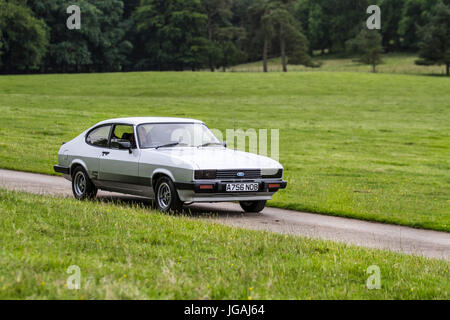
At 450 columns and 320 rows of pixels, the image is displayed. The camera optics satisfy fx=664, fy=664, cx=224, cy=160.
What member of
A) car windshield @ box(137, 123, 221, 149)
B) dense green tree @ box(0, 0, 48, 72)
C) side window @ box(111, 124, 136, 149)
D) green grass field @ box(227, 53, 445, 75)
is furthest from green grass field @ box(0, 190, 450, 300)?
green grass field @ box(227, 53, 445, 75)

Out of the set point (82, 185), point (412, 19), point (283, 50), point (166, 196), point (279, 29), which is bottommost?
point (82, 185)

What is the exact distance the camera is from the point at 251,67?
114500mm

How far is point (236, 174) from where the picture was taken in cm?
1152

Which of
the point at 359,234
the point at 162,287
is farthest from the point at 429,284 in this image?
the point at 359,234

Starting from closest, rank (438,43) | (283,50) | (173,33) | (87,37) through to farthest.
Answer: (438,43) < (87,37) < (283,50) < (173,33)

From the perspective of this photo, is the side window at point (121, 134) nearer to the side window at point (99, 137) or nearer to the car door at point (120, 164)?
the car door at point (120, 164)

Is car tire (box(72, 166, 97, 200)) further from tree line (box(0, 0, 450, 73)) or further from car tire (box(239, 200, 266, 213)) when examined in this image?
tree line (box(0, 0, 450, 73))

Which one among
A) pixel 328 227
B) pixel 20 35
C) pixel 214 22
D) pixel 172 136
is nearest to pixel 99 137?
pixel 172 136

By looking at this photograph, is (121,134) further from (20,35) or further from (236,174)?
(20,35)

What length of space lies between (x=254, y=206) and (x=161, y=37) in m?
96.7

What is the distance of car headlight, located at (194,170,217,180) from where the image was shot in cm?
1107

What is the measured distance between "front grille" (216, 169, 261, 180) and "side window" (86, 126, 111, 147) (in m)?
2.84
